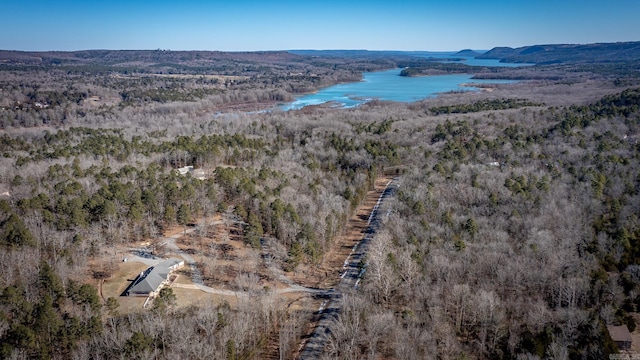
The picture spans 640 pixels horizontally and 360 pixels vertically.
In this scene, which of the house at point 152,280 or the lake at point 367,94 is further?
the lake at point 367,94

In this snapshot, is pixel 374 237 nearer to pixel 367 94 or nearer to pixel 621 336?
Answer: pixel 621 336

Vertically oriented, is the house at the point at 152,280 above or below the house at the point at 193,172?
below

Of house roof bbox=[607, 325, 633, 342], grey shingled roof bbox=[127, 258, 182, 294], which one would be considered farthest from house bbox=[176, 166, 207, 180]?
house roof bbox=[607, 325, 633, 342]

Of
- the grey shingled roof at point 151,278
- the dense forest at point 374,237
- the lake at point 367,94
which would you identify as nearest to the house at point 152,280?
the grey shingled roof at point 151,278

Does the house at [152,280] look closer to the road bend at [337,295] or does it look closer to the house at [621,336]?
the road bend at [337,295]

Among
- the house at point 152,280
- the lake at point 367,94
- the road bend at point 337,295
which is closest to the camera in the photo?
the road bend at point 337,295

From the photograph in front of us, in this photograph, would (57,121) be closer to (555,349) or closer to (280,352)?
(280,352)

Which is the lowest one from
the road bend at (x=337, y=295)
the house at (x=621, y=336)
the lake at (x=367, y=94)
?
the road bend at (x=337, y=295)

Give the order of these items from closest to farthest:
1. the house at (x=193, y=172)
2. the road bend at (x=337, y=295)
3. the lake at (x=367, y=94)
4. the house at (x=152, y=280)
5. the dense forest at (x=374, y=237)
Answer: the dense forest at (x=374, y=237) < the road bend at (x=337, y=295) < the house at (x=152, y=280) < the house at (x=193, y=172) < the lake at (x=367, y=94)
